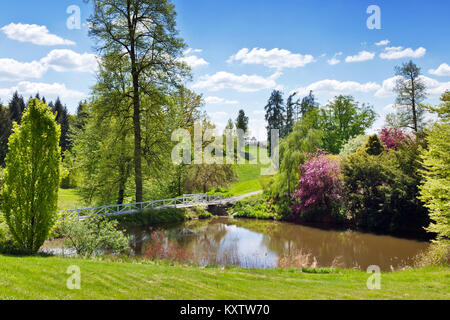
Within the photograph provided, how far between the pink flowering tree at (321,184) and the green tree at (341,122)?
63.5 feet

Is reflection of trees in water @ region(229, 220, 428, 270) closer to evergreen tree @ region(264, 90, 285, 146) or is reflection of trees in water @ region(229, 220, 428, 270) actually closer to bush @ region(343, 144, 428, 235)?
bush @ region(343, 144, 428, 235)

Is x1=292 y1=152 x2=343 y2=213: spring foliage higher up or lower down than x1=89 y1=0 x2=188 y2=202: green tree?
lower down

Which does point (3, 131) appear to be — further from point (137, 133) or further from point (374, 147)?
point (374, 147)

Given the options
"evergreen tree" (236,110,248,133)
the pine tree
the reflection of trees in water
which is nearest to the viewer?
the reflection of trees in water

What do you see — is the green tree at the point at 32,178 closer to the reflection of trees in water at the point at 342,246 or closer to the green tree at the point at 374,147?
the reflection of trees in water at the point at 342,246

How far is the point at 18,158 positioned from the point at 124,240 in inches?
179

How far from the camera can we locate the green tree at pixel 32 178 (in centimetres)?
934

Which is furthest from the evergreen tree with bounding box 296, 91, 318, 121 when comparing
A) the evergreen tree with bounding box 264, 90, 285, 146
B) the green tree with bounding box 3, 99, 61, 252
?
the green tree with bounding box 3, 99, 61, 252

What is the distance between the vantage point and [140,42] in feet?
60.8

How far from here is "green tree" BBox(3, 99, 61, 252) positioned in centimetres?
934

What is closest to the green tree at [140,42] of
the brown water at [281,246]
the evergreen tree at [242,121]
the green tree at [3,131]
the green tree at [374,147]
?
the brown water at [281,246]

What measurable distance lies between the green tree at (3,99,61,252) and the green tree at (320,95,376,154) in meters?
35.5

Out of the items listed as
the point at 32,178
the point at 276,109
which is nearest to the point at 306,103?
the point at 276,109

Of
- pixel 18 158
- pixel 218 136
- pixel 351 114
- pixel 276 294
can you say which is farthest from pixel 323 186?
pixel 351 114
